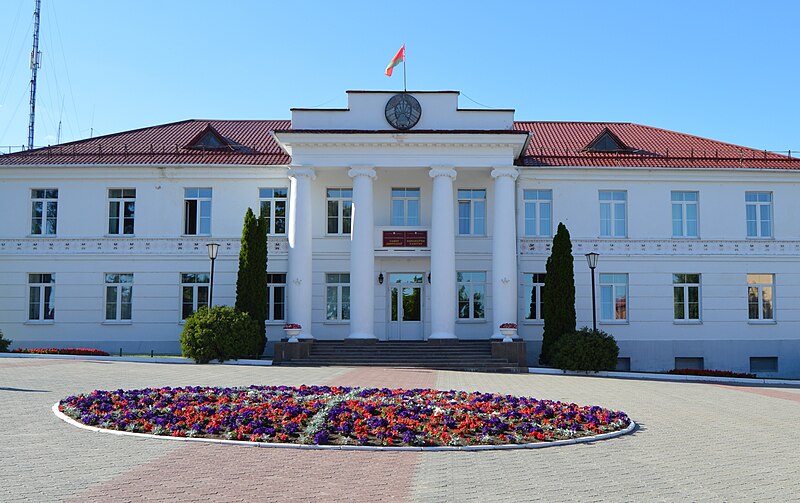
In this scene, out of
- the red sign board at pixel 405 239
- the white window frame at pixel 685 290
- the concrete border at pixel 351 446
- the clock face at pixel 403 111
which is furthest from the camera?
the white window frame at pixel 685 290

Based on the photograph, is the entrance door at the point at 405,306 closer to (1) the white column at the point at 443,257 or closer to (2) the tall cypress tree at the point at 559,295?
(1) the white column at the point at 443,257

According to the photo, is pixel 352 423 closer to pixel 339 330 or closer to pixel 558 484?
pixel 558 484

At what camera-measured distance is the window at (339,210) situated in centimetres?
3094

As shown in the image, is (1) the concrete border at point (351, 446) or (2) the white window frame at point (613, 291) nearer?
(1) the concrete border at point (351, 446)

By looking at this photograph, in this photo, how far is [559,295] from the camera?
1096 inches

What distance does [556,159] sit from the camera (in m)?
31.8

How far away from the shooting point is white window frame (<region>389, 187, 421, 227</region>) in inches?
1218

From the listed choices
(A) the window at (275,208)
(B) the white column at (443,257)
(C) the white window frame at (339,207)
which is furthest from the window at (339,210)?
(B) the white column at (443,257)

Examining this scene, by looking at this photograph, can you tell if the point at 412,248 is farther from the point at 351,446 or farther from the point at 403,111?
the point at 351,446

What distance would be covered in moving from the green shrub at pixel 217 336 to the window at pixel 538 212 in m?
11.9

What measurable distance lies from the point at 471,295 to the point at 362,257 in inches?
207

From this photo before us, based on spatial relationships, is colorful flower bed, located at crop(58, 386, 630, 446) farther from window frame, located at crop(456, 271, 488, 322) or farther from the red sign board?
window frame, located at crop(456, 271, 488, 322)

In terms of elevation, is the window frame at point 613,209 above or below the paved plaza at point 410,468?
above

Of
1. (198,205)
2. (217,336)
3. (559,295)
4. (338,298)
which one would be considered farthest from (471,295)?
(198,205)
